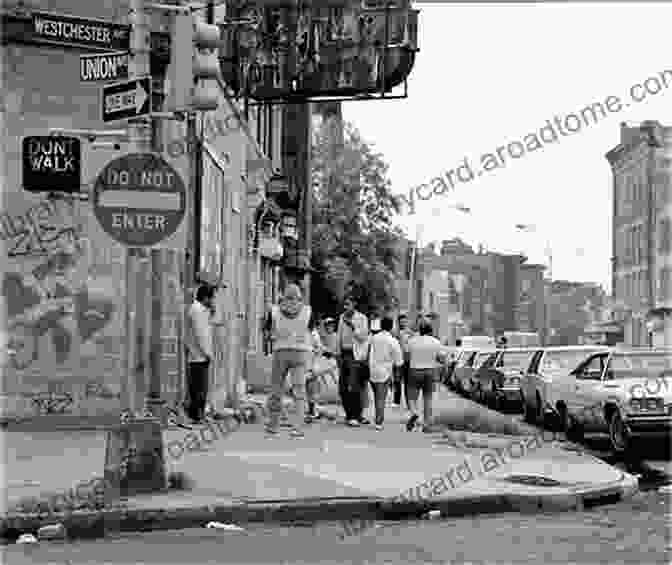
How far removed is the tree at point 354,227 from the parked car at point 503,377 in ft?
54.7

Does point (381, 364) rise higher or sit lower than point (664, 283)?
lower

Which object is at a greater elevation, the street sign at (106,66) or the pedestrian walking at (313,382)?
the street sign at (106,66)

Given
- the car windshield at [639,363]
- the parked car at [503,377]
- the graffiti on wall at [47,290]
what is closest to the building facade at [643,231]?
the parked car at [503,377]

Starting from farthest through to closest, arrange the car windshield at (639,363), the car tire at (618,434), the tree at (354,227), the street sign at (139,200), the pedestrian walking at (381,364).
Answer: the tree at (354,227)
the pedestrian walking at (381,364)
the car windshield at (639,363)
the car tire at (618,434)
the street sign at (139,200)

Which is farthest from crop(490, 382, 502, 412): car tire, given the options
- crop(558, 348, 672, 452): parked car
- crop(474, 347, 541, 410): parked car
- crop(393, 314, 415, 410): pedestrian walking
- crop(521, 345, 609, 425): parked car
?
crop(558, 348, 672, 452): parked car

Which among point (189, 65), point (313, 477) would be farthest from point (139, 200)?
point (313, 477)

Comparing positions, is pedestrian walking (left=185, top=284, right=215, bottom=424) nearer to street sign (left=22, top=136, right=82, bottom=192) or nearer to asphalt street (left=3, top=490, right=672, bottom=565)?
street sign (left=22, top=136, right=82, bottom=192)

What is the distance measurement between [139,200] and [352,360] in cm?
803

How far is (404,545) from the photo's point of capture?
26.9 feet

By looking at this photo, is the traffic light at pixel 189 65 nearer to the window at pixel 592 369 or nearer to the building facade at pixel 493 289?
the window at pixel 592 369

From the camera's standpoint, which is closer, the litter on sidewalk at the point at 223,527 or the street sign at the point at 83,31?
the litter on sidewalk at the point at 223,527

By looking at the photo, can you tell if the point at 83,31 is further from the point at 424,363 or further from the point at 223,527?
the point at 424,363

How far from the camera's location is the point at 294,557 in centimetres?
776

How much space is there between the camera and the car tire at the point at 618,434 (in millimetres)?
14637
